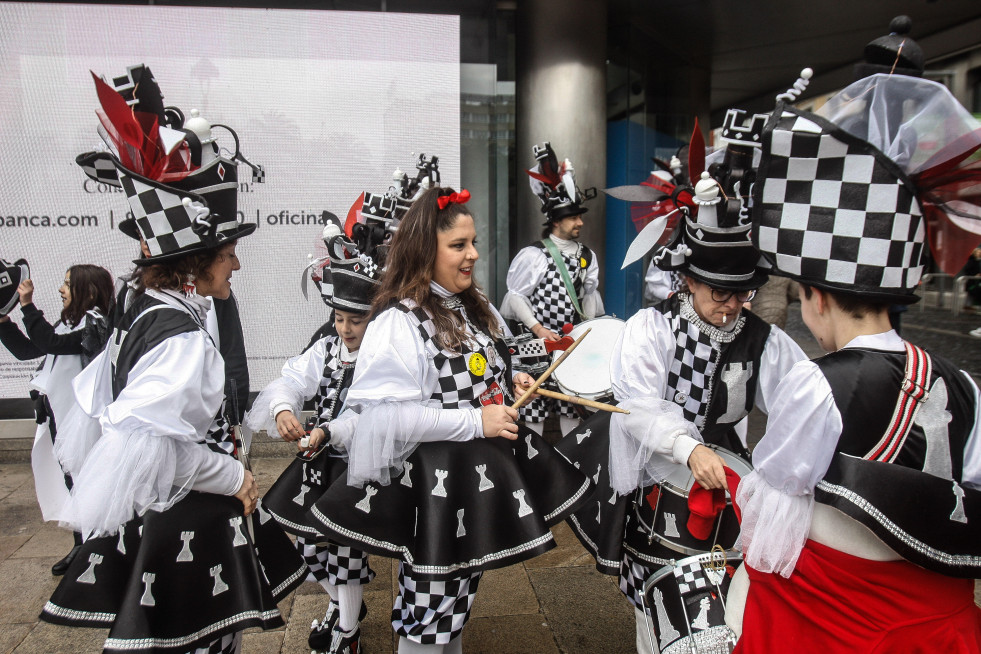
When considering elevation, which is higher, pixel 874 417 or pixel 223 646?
pixel 874 417

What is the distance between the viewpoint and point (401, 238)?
2.77m

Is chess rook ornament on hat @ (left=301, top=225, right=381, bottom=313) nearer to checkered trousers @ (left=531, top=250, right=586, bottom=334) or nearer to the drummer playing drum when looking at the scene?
the drummer playing drum

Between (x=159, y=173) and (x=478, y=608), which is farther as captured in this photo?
(x=478, y=608)

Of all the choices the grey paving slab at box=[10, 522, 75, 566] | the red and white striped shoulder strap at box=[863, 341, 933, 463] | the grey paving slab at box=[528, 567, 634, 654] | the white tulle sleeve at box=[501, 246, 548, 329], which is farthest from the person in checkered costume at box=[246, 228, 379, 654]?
the white tulle sleeve at box=[501, 246, 548, 329]

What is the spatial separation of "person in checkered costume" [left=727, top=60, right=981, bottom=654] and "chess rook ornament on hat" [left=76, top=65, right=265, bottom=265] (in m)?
1.91

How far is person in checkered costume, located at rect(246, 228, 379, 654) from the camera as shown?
3.02 metres

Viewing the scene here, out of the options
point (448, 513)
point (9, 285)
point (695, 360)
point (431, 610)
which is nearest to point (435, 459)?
point (448, 513)

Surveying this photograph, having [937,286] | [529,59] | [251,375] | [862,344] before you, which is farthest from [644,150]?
[937,286]

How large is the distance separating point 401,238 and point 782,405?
5.26ft

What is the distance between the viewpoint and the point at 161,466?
215 centimetres

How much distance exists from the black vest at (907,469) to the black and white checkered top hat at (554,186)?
4287 mm

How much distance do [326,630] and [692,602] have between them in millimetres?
1960

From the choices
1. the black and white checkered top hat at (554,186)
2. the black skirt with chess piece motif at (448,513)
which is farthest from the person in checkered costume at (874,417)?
the black and white checkered top hat at (554,186)

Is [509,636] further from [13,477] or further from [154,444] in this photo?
[13,477]
